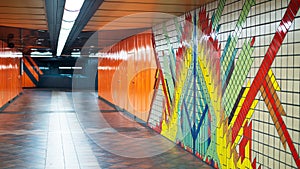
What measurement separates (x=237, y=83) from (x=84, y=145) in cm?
317

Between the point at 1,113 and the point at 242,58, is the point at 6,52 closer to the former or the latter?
the point at 1,113

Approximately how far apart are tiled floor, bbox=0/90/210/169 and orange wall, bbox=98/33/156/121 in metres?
0.65

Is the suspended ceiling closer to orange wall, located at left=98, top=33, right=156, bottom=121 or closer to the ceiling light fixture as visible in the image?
the ceiling light fixture

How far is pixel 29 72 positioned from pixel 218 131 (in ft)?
78.8

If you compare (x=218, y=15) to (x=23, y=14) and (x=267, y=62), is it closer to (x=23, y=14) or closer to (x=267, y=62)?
(x=267, y=62)

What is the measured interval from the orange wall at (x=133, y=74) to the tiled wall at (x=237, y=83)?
68.7 inches

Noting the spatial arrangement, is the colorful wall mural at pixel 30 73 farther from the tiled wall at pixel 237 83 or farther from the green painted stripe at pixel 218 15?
the green painted stripe at pixel 218 15

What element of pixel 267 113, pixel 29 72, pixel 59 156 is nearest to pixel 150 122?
pixel 59 156

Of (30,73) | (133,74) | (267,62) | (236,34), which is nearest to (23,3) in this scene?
(236,34)

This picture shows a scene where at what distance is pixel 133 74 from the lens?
10.4m

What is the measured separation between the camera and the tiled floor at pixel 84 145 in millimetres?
5328

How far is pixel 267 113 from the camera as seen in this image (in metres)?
3.79

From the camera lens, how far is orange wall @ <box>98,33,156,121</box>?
29.1ft

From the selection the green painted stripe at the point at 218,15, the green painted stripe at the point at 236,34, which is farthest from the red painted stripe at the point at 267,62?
the green painted stripe at the point at 218,15
